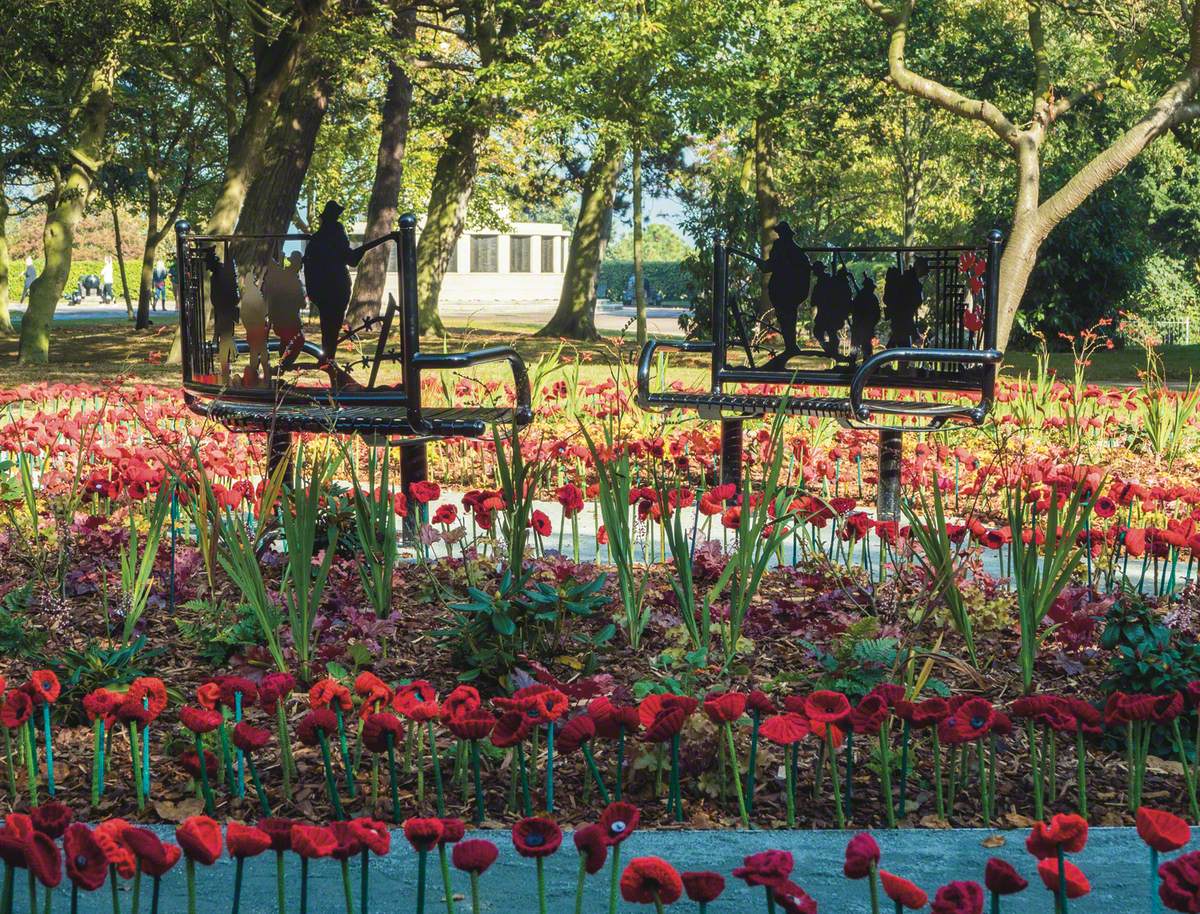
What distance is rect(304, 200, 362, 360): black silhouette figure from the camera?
5102 millimetres

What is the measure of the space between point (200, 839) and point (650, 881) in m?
0.50

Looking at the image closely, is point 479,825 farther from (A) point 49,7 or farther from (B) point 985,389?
(A) point 49,7

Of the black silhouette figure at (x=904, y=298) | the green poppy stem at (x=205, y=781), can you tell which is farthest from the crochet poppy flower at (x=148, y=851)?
the black silhouette figure at (x=904, y=298)

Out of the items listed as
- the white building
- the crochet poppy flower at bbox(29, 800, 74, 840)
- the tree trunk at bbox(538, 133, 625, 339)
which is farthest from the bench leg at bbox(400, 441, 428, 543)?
the white building

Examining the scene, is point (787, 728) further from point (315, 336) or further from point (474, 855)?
point (315, 336)

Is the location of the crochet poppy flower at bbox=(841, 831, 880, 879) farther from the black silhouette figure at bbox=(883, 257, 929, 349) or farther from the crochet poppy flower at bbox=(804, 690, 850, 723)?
the black silhouette figure at bbox=(883, 257, 929, 349)

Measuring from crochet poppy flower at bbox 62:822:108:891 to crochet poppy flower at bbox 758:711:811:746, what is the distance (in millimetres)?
1013

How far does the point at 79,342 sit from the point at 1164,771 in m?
23.5

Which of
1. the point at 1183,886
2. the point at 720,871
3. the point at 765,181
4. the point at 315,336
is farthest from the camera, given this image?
the point at 765,181

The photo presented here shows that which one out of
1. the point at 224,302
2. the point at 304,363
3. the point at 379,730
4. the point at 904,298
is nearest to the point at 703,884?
the point at 379,730

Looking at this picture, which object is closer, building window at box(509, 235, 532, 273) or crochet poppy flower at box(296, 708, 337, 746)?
crochet poppy flower at box(296, 708, 337, 746)

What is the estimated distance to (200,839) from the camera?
1596 mm

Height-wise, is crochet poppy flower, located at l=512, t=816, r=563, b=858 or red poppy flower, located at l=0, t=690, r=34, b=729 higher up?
crochet poppy flower, located at l=512, t=816, r=563, b=858

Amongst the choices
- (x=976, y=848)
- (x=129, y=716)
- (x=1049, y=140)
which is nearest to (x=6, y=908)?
(x=129, y=716)
